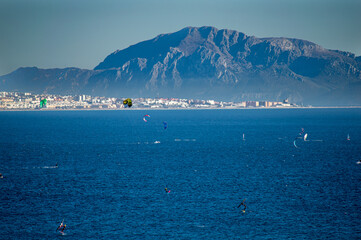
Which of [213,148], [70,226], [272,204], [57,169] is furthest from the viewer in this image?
[213,148]

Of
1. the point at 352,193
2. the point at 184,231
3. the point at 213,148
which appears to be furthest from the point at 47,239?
the point at 213,148

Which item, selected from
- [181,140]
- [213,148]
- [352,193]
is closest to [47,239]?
[352,193]

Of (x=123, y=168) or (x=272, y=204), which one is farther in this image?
(x=123, y=168)

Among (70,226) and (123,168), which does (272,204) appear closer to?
(70,226)

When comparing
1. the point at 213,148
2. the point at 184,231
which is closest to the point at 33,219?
the point at 184,231

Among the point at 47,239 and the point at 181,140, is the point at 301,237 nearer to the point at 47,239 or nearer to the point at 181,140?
the point at 47,239

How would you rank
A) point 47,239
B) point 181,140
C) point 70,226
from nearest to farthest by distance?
point 47,239 < point 70,226 < point 181,140

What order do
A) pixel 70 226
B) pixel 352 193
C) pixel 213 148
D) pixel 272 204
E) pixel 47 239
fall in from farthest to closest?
pixel 213 148 < pixel 352 193 < pixel 272 204 < pixel 70 226 < pixel 47 239

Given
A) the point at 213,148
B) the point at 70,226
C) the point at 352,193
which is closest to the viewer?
the point at 70,226

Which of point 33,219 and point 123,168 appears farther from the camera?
point 123,168
